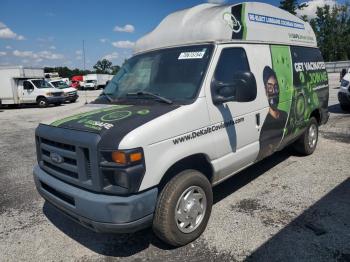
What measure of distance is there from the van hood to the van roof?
3.75 ft

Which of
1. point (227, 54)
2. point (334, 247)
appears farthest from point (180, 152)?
point (334, 247)

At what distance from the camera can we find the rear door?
399 centimetres

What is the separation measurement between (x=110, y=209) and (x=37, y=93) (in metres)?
22.4

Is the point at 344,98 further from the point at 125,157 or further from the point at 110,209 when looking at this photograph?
the point at 110,209

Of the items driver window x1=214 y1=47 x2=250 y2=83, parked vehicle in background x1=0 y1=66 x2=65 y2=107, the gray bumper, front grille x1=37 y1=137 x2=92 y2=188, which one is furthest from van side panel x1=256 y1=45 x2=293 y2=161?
parked vehicle in background x1=0 y1=66 x2=65 y2=107

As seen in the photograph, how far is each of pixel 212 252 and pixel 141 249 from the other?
0.79 m

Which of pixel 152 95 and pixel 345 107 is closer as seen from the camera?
pixel 152 95

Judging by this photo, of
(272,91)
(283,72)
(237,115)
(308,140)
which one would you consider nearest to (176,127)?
(237,115)

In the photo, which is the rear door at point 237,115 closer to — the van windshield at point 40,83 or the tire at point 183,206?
the tire at point 183,206

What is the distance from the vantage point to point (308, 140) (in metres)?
6.66

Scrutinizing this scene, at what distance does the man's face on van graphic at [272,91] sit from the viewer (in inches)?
193

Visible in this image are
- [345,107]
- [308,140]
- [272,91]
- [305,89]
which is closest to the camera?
[272,91]

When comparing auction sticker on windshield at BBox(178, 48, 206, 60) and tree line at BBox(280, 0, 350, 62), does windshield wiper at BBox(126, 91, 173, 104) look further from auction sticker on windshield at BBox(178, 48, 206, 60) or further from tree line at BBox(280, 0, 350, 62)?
tree line at BBox(280, 0, 350, 62)

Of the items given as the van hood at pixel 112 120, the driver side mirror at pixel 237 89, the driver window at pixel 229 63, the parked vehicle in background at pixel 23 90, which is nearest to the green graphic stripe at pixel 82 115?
the van hood at pixel 112 120
